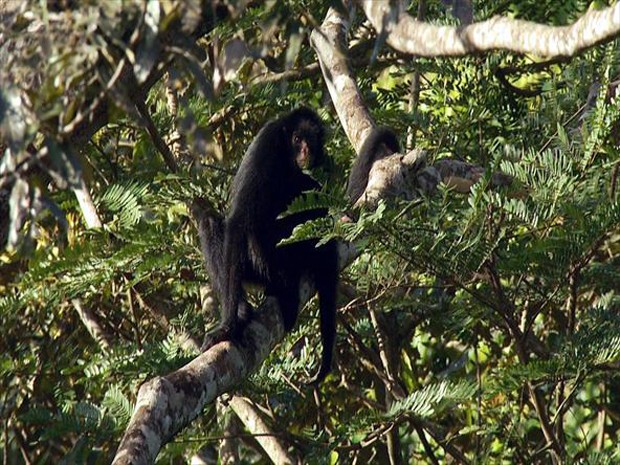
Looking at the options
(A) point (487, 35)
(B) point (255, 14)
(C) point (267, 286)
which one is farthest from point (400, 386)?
(A) point (487, 35)

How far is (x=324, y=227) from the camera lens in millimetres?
5180

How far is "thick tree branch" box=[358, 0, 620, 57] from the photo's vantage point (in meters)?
3.92

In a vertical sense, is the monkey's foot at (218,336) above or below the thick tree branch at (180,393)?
below

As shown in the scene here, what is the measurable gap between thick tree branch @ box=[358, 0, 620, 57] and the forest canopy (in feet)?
0.04

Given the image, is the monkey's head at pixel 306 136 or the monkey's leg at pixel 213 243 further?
the monkey's head at pixel 306 136

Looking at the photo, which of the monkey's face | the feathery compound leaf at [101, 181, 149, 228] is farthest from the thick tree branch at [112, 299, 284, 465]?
the monkey's face

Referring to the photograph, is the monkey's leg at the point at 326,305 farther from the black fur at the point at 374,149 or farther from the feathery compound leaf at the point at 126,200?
the feathery compound leaf at the point at 126,200

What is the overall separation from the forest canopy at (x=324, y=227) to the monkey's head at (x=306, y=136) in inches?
10.1

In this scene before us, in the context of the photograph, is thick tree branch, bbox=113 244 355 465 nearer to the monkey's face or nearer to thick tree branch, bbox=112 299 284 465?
thick tree branch, bbox=112 299 284 465

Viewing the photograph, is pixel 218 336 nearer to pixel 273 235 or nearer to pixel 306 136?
pixel 273 235

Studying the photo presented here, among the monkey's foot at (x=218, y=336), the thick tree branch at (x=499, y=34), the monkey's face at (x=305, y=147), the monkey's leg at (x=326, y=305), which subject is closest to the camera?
the thick tree branch at (x=499, y=34)

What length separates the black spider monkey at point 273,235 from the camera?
6711 millimetres

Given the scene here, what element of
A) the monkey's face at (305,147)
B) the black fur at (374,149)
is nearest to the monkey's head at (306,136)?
the monkey's face at (305,147)

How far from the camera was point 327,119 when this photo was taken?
886 cm
